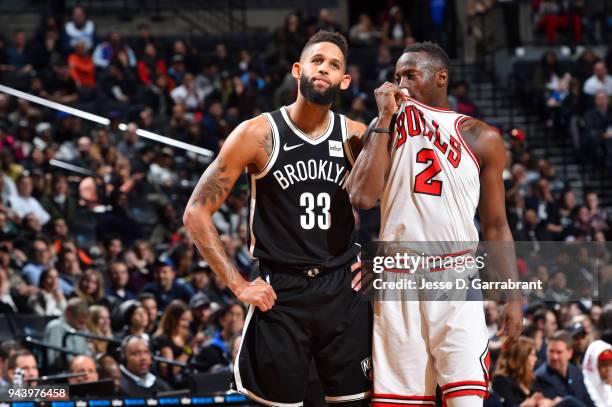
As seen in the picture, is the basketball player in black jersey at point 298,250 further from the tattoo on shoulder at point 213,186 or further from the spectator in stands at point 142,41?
the spectator in stands at point 142,41

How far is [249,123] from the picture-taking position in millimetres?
5293

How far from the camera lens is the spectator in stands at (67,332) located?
9.52m

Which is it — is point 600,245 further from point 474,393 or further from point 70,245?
point 70,245

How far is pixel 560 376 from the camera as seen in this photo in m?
8.85

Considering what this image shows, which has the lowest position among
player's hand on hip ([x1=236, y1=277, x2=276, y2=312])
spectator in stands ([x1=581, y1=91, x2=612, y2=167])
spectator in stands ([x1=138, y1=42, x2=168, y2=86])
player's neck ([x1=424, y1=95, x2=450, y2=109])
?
player's hand on hip ([x1=236, y1=277, x2=276, y2=312])

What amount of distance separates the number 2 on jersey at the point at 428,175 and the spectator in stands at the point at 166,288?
22.5ft

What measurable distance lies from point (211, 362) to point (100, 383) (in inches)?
93.4

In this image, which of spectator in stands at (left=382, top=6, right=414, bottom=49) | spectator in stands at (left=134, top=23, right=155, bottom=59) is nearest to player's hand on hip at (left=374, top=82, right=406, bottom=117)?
spectator in stands at (left=134, top=23, right=155, bottom=59)

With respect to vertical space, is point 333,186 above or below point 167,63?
below

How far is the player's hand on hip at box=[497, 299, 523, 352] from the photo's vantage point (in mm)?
5270

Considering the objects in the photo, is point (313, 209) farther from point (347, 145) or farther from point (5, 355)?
point (5, 355)

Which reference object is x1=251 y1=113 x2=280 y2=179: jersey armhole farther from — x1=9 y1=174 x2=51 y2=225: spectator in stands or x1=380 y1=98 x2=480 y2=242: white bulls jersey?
x1=9 y1=174 x2=51 y2=225: spectator in stands

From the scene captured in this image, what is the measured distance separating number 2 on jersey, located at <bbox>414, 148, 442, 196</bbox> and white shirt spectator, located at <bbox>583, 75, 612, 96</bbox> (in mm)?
13667

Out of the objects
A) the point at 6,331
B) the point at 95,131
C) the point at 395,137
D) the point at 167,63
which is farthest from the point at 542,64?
the point at 395,137
